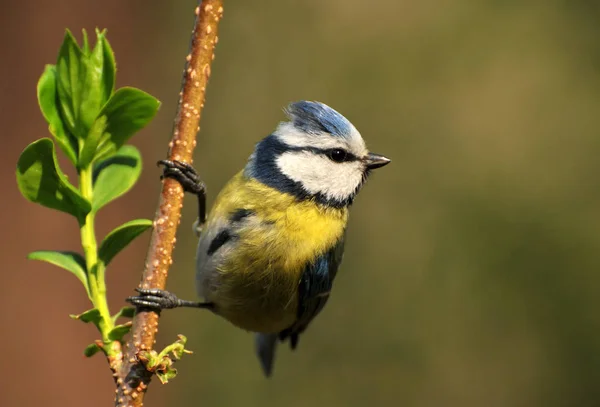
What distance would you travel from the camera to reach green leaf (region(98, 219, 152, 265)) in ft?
2.62

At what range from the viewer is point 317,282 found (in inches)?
69.8

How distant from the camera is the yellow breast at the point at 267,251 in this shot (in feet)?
5.49

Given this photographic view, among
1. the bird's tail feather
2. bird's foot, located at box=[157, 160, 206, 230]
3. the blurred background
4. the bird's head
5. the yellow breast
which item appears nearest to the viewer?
bird's foot, located at box=[157, 160, 206, 230]

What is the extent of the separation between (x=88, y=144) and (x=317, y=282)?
1067 mm

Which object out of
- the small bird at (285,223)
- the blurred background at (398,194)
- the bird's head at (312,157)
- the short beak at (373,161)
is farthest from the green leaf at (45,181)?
the blurred background at (398,194)

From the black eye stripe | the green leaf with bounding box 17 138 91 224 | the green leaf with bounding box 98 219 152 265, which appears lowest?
the green leaf with bounding box 98 219 152 265

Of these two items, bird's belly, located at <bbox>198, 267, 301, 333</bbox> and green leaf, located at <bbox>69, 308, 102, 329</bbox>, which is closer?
green leaf, located at <bbox>69, 308, 102, 329</bbox>

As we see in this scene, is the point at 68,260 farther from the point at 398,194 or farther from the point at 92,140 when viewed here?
the point at 398,194

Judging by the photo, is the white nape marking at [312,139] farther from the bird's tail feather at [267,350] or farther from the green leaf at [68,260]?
the green leaf at [68,260]

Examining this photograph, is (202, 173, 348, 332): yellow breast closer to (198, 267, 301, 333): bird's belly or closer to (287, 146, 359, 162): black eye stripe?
(198, 267, 301, 333): bird's belly

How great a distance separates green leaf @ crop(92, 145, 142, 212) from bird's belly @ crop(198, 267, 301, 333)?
2.74ft

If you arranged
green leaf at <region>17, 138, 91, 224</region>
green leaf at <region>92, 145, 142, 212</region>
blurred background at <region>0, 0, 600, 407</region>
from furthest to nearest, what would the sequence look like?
1. blurred background at <region>0, 0, 600, 407</region>
2. green leaf at <region>92, 145, 142, 212</region>
3. green leaf at <region>17, 138, 91, 224</region>

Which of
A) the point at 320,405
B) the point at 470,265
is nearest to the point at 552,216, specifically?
the point at 470,265

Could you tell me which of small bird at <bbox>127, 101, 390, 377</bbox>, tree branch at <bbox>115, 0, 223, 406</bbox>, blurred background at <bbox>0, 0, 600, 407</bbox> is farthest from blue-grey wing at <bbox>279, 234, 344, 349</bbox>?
blurred background at <bbox>0, 0, 600, 407</bbox>
